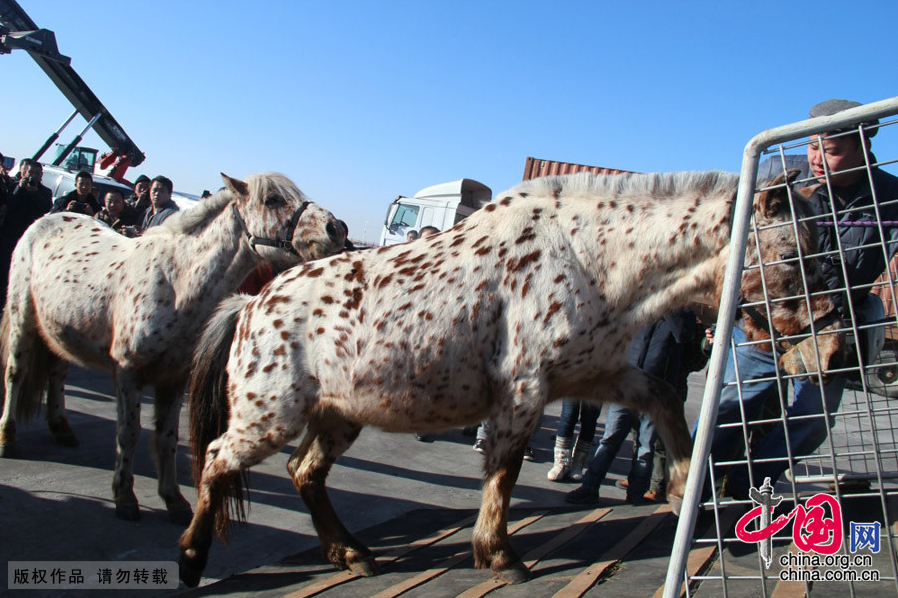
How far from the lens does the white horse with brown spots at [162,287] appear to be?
4.09 meters

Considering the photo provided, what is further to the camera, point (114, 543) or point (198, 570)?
point (114, 543)

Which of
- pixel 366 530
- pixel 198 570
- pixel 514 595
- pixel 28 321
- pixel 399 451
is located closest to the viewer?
pixel 514 595

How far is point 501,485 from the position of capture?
121 inches

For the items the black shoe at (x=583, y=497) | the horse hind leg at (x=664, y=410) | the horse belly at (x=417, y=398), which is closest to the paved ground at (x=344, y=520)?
the black shoe at (x=583, y=497)

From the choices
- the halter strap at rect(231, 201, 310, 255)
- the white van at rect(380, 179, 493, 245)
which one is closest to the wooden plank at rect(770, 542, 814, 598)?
the halter strap at rect(231, 201, 310, 255)

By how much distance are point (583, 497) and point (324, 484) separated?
2.22m

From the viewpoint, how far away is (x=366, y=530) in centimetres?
415

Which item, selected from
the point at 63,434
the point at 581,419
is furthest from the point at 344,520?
the point at 63,434

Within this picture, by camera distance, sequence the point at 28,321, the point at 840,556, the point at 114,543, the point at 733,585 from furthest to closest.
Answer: the point at 28,321
the point at 114,543
the point at 733,585
the point at 840,556

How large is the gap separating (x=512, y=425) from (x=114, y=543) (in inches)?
96.6

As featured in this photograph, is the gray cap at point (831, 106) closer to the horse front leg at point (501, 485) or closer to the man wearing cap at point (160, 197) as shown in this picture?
the horse front leg at point (501, 485)

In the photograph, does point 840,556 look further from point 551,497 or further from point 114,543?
point 114,543

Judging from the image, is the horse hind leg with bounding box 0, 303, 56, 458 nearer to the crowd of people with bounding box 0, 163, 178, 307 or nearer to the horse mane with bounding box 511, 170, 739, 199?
the crowd of people with bounding box 0, 163, 178, 307

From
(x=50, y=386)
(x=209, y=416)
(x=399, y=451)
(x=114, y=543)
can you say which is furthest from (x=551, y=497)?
(x=50, y=386)
